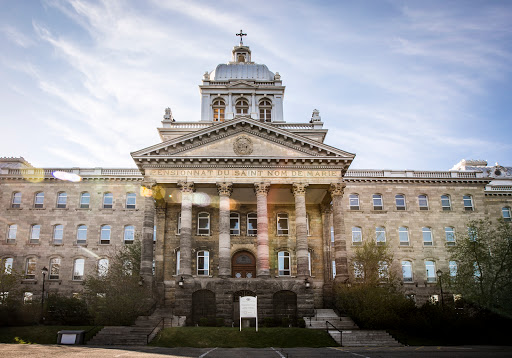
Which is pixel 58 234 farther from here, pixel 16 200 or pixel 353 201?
pixel 353 201

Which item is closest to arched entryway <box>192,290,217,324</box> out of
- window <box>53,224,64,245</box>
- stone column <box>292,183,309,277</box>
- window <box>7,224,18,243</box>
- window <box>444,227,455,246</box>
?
stone column <box>292,183,309,277</box>

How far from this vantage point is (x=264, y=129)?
137ft

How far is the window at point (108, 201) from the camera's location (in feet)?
173

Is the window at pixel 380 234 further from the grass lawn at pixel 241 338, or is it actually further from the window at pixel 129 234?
the window at pixel 129 234

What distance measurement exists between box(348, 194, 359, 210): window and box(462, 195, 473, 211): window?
12.1 meters

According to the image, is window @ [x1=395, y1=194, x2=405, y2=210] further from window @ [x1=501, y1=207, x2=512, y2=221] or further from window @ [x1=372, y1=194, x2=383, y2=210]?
window @ [x1=501, y1=207, x2=512, y2=221]

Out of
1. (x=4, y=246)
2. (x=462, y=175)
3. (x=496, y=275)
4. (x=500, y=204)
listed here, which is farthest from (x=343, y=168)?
(x=4, y=246)

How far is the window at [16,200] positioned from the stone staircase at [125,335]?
27611 mm

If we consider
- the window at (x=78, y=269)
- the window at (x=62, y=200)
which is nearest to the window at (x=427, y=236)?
the window at (x=78, y=269)

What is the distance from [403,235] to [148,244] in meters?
28.0

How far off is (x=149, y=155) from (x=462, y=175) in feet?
116

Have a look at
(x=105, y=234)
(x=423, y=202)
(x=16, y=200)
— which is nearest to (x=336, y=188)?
(x=423, y=202)

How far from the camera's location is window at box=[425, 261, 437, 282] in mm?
50594

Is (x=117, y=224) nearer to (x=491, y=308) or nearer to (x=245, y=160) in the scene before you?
(x=245, y=160)
